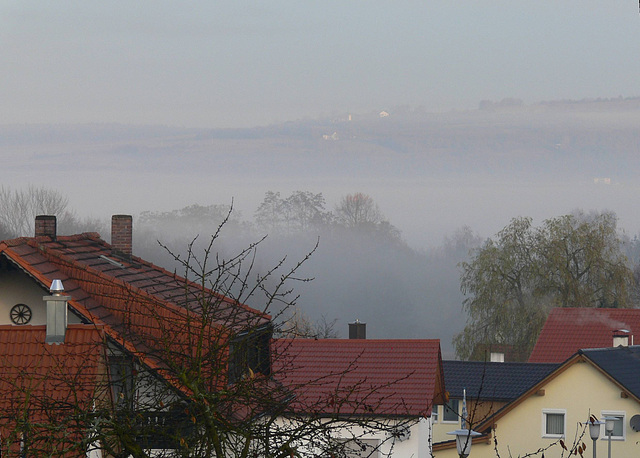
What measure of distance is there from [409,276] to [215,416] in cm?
10293

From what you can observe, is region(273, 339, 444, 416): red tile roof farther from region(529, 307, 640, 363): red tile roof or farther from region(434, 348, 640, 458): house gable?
region(529, 307, 640, 363): red tile roof

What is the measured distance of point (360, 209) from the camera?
367 feet

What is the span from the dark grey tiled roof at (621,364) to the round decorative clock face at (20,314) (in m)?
20.3

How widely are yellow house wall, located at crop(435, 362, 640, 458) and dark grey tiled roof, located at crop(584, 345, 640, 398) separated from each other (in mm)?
349

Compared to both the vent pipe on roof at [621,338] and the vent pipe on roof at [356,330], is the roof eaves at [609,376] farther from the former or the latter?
the vent pipe on roof at [356,330]

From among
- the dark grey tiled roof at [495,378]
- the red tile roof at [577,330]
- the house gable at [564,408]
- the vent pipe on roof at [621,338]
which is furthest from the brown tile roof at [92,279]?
the red tile roof at [577,330]

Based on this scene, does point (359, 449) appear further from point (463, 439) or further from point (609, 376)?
point (609, 376)

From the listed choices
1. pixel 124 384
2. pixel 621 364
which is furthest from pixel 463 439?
pixel 621 364

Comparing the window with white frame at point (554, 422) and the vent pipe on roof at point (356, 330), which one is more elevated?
the vent pipe on roof at point (356, 330)

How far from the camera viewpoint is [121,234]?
83.6 ft

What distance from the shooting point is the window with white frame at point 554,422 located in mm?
35112

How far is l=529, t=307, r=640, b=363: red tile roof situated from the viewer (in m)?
47.9

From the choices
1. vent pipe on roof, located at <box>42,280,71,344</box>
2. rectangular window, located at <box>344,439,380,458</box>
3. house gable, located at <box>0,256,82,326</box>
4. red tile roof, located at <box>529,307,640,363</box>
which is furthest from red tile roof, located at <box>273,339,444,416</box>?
red tile roof, located at <box>529,307,640,363</box>

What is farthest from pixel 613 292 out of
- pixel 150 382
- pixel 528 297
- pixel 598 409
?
pixel 150 382
